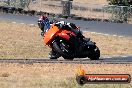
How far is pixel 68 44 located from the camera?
20453mm

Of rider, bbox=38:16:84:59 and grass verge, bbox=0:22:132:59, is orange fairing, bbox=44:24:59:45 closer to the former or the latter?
rider, bbox=38:16:84:59

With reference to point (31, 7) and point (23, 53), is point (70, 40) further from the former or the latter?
point (31, 7)

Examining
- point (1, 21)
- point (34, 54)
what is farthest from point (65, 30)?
point (1, 21)

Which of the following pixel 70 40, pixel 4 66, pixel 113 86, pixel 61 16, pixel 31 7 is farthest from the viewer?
pixel 31 7

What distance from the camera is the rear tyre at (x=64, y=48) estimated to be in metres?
20.2

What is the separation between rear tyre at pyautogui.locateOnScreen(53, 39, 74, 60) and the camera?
66.3 ft

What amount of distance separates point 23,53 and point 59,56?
12.2ft

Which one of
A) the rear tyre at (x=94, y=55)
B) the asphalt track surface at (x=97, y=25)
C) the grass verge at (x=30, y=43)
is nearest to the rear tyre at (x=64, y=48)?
the rear tyre at (x=94, y=55)

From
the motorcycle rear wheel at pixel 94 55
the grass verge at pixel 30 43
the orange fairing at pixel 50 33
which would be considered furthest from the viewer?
the grass verge at pixel 30 43

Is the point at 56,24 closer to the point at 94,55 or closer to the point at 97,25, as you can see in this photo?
the point at 94,55

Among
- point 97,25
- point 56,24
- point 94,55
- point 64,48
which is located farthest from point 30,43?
point 97,25

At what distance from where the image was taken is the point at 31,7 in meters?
50.4

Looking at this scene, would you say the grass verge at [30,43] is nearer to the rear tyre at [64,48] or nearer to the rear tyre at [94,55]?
the rear tyre at [64,48]

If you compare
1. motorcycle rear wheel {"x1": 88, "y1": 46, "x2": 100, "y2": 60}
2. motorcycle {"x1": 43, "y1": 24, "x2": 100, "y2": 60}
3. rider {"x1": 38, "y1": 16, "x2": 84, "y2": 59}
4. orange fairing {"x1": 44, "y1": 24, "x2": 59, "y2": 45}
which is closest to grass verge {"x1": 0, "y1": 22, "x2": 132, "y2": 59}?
rider {"x1": 38, "y1": 16, "x2": 84, "y2": 59}
